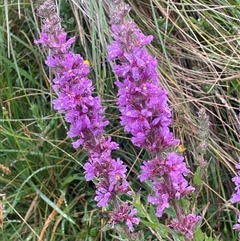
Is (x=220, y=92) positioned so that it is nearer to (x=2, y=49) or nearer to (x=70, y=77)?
(x=2, y=49)

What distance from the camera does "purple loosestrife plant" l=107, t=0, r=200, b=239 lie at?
3.74 ft

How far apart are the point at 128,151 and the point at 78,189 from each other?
0.25 metres

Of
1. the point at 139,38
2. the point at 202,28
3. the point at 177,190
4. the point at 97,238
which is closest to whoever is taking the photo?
the point at 139,38

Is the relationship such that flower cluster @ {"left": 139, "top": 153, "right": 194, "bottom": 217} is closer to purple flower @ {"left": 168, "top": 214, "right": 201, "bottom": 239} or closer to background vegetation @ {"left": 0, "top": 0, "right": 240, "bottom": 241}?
purple flower @ {"left": 168, "top": 214, "right": 201, "bottom": 239}

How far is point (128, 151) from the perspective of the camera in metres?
2.27

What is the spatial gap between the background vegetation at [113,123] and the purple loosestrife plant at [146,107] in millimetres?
776

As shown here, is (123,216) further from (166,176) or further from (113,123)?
(113,123)

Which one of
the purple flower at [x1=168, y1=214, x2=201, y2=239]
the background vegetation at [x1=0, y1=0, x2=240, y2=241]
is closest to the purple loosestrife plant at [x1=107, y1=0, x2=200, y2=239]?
the purple flower at [x1=168, y1=214, x2=201, y2=239]

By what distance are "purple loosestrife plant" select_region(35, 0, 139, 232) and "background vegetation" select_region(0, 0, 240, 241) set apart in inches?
30.0

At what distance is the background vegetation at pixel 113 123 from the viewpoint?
6.94 feet

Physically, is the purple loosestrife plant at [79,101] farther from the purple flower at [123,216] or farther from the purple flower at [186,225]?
the purple flower at [186,225]

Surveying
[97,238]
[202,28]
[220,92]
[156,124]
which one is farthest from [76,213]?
[156,124]

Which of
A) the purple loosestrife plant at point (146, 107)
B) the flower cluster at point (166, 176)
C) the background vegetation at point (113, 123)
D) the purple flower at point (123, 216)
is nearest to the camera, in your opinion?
the purple loosestrife plant at point (146, 107)

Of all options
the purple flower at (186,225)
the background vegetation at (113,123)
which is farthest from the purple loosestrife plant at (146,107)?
the background vegetation at (113,123)
